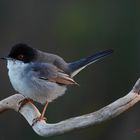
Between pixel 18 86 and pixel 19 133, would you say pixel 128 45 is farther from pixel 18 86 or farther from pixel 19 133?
pixel 18 86

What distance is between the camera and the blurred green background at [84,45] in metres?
10.5

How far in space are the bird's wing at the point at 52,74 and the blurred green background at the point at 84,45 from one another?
3248 mm

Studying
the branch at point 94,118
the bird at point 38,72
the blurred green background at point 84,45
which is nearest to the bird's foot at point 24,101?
the bird at point 38,72

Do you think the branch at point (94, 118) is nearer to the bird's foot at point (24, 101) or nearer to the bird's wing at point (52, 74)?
the bird's foot at point (24, 101)

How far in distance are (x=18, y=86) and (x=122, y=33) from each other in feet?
14.5

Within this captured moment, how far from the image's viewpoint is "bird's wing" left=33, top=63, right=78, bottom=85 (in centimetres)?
684

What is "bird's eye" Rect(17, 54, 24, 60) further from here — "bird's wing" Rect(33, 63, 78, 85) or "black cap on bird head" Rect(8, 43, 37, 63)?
"bird's wing" Rect(33, 63, 78, 85)

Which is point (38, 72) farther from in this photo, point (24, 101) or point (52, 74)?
point (24, 101)

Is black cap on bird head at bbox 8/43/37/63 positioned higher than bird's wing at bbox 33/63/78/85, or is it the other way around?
black cap on bird head at bbox 8/43/37/63

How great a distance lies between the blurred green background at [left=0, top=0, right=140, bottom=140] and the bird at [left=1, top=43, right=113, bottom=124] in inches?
128

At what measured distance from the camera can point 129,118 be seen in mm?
10453

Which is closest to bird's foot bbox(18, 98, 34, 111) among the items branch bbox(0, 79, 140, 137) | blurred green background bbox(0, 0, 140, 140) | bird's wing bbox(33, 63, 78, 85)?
bird's wing bbox(33, 63, 78, 85)

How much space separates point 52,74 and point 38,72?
156 mm

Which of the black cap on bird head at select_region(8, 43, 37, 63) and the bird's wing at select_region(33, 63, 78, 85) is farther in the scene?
the bird's wing at select_region(33, 63, 78, 85)
